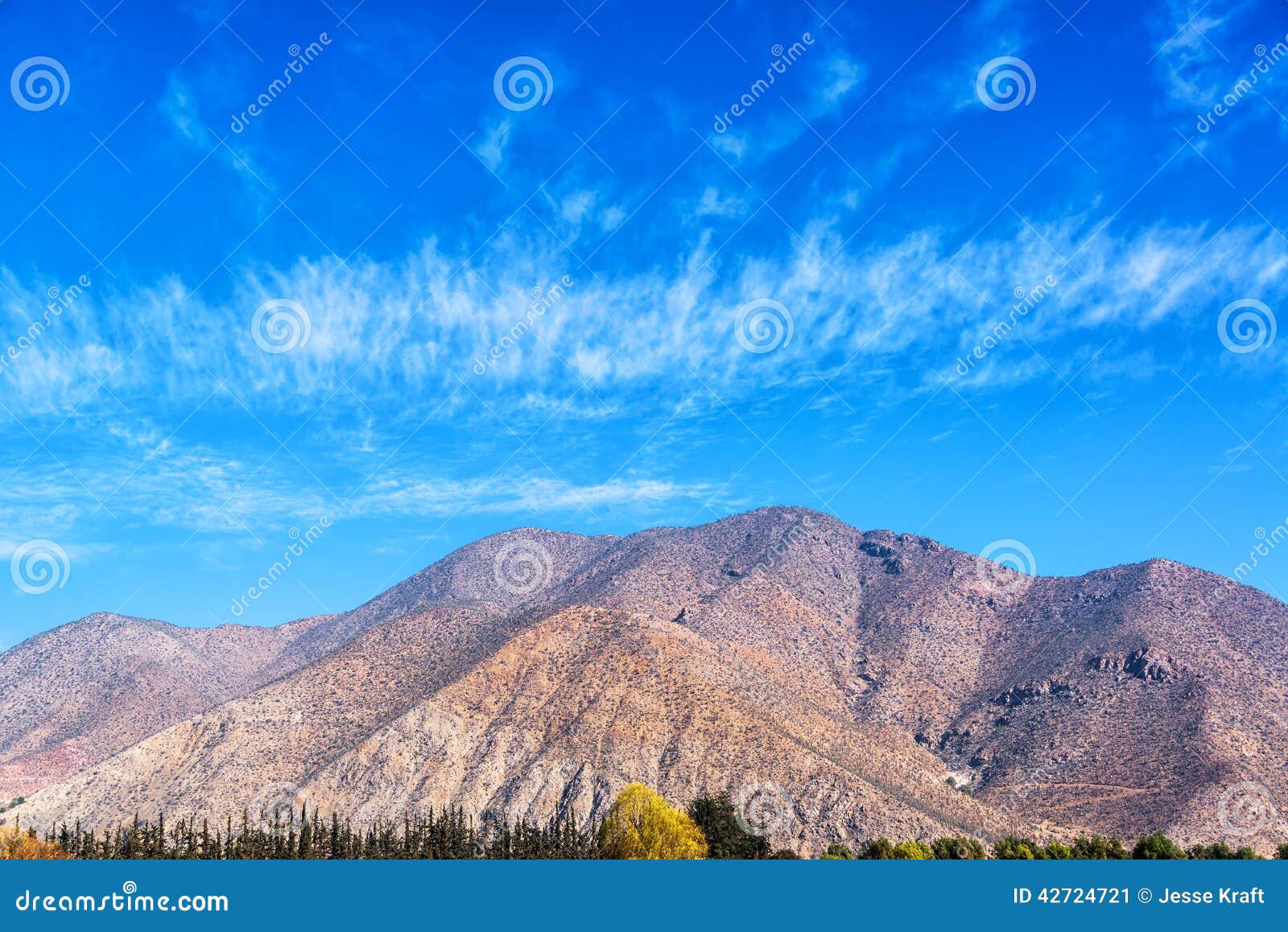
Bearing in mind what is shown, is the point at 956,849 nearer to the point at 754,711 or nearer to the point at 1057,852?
the point at 1057,852

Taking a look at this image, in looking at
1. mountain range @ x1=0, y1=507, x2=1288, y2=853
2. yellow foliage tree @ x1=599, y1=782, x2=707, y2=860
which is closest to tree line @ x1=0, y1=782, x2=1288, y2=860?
yellow foliage tree @ x1=599, y1=782, x2=707, y2=860

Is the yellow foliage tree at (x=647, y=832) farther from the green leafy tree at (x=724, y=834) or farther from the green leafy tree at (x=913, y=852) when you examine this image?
the green leafy tree at (x=913, y=852)

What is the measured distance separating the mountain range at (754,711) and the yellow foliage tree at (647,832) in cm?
2341

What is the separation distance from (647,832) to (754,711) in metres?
44.2

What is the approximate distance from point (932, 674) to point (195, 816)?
351 feet

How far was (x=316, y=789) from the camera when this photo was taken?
328 feet

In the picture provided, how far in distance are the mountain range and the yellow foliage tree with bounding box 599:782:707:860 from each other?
23.4 meters

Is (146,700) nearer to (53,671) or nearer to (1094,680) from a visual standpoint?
(53,671)

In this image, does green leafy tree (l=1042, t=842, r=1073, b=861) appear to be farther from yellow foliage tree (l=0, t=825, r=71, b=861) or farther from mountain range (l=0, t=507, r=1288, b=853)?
yellow foliage tree (l=0, t=825, r=71, b=861)

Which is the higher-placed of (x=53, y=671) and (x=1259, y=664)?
(x=53, y=671)

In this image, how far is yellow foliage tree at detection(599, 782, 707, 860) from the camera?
6331 cm

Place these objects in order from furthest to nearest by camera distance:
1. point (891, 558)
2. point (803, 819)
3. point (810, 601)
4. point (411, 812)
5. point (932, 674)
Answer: point (891, 558) → point (810, 601) → point (932, 674) → point (411, 812) → point (803, 819)

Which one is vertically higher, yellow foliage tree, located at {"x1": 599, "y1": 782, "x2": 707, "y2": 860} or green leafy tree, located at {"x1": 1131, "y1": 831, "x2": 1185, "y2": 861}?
yellow foliage tree, located at {"x1": 599, "y1": 782, "x2": 707, "y2": 860}

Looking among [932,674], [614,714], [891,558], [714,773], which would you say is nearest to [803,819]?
[714,773]
